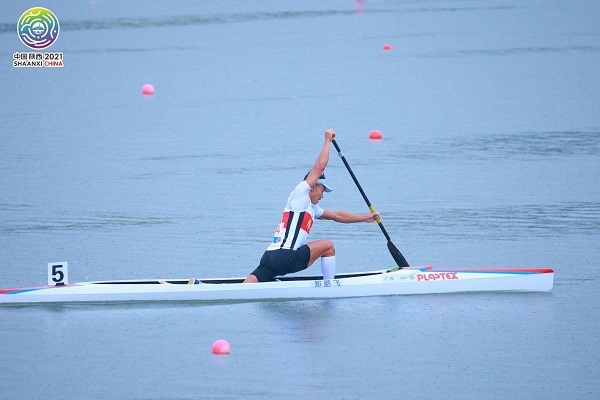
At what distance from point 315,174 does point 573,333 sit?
3210mm

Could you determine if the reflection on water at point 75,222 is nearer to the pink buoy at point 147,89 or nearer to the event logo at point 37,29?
the pink buoy at point 147,89

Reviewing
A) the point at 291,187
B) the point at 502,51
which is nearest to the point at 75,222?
the point at 291,187

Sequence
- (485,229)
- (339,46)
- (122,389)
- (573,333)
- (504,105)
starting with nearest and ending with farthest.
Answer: (122,389) < (573,333) < (485,229) < (504,105) < (339,46)

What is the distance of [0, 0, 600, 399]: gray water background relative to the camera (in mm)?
12156

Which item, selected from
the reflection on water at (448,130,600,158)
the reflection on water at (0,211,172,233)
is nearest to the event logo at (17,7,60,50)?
the reflection on water at (448,130,600,158)

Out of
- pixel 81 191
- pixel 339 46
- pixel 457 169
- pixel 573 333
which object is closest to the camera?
pixel 573 333

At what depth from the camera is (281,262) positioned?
562 inches

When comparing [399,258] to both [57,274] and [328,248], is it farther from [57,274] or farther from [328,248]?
[57,274]

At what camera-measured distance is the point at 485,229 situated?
57.5 feet

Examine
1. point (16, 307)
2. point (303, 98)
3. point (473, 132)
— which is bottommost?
point (16, 307)

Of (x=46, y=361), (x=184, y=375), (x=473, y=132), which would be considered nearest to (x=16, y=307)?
(x=46, y=361)

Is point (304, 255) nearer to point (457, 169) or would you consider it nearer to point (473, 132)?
point (457, 169)

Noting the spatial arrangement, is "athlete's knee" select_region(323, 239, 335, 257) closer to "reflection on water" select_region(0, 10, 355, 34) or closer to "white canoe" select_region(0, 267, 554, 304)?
"white canoe" select_region(0, 267, 554, 304)

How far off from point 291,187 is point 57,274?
22.3ft
